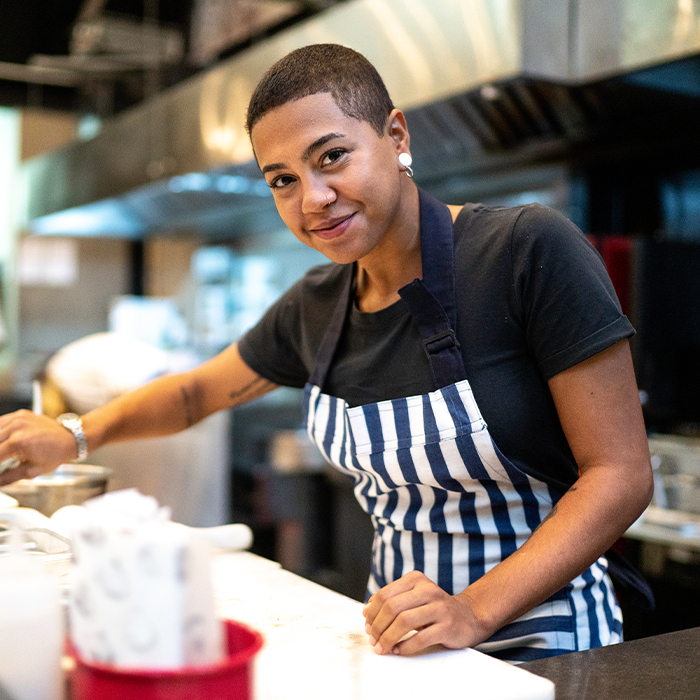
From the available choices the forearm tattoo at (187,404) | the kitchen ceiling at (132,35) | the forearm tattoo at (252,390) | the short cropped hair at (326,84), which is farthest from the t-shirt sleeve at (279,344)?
the kitchen ceiling at (132,35)

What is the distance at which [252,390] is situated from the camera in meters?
1.39

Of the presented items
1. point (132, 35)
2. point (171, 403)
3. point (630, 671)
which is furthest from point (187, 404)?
point (132, 35)

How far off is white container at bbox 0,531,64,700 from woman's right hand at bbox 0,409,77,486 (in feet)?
1.85

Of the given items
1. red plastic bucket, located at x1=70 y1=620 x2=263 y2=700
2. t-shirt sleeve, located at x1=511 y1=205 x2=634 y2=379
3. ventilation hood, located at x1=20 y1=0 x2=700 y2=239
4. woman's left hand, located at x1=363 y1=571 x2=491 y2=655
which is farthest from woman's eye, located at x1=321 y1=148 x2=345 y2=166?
ventilation hood, located at x1=20 y1=0 x2=700 y2=239

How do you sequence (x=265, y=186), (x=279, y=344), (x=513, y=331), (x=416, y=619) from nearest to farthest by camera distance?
1. (x=416, y=619)
2. (x=513, y=331)
3. (x=279, y=344)
4. (x=265, y=186)

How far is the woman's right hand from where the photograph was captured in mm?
1122

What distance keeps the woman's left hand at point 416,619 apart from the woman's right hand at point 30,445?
0.59m

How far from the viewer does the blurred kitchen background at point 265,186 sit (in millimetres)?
2129

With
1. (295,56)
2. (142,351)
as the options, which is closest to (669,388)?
(142,351)

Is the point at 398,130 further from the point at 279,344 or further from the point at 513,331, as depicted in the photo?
the point at 279,344

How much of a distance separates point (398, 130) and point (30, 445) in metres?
0.67

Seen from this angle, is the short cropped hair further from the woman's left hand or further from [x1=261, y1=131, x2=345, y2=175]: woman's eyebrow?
the woman's left hand

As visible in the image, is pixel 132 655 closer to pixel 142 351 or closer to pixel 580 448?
pixel 580 448

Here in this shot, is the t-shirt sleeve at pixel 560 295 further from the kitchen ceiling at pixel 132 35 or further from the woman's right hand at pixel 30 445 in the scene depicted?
the kitchen ceiling at pixel 132 35
